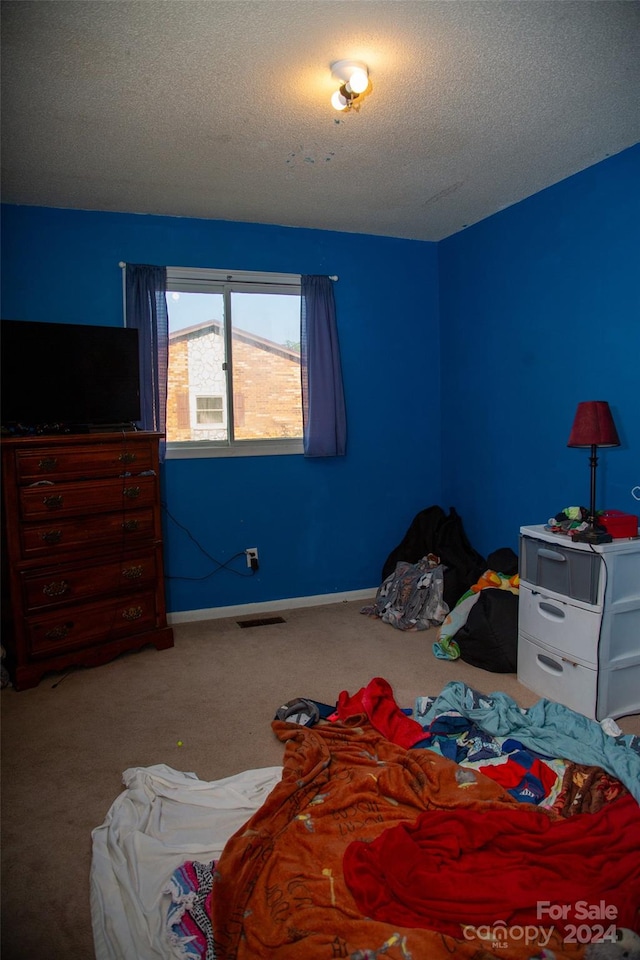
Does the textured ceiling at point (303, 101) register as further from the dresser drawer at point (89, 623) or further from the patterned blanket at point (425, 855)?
the patterned blanket at point (425, 855)

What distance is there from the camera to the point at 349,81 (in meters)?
2.04

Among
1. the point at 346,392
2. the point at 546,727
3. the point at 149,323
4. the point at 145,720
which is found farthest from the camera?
the point at 346,392

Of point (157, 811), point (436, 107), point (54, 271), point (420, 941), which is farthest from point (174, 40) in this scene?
point (420, 941)

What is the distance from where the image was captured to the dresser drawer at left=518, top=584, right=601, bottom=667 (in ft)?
7.70

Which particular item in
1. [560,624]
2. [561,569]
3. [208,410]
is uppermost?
[208,410]

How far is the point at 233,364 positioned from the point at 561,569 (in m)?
2.34

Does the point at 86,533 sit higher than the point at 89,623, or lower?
higher

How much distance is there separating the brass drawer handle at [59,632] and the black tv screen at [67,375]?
40.5 inches

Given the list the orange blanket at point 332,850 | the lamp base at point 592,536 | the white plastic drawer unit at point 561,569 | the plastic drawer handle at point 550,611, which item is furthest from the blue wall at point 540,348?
the orange blanket at point 332,850

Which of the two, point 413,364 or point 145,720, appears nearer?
point 145,720

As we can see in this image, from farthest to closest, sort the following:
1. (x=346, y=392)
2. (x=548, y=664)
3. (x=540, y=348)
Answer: (x=346, y=392), (x=540, y=348), (x=548, y=664)

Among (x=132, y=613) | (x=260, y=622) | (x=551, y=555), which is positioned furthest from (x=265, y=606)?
(x=551, y=555)

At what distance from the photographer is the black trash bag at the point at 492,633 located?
2.87m

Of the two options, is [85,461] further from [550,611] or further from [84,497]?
[550,611]
